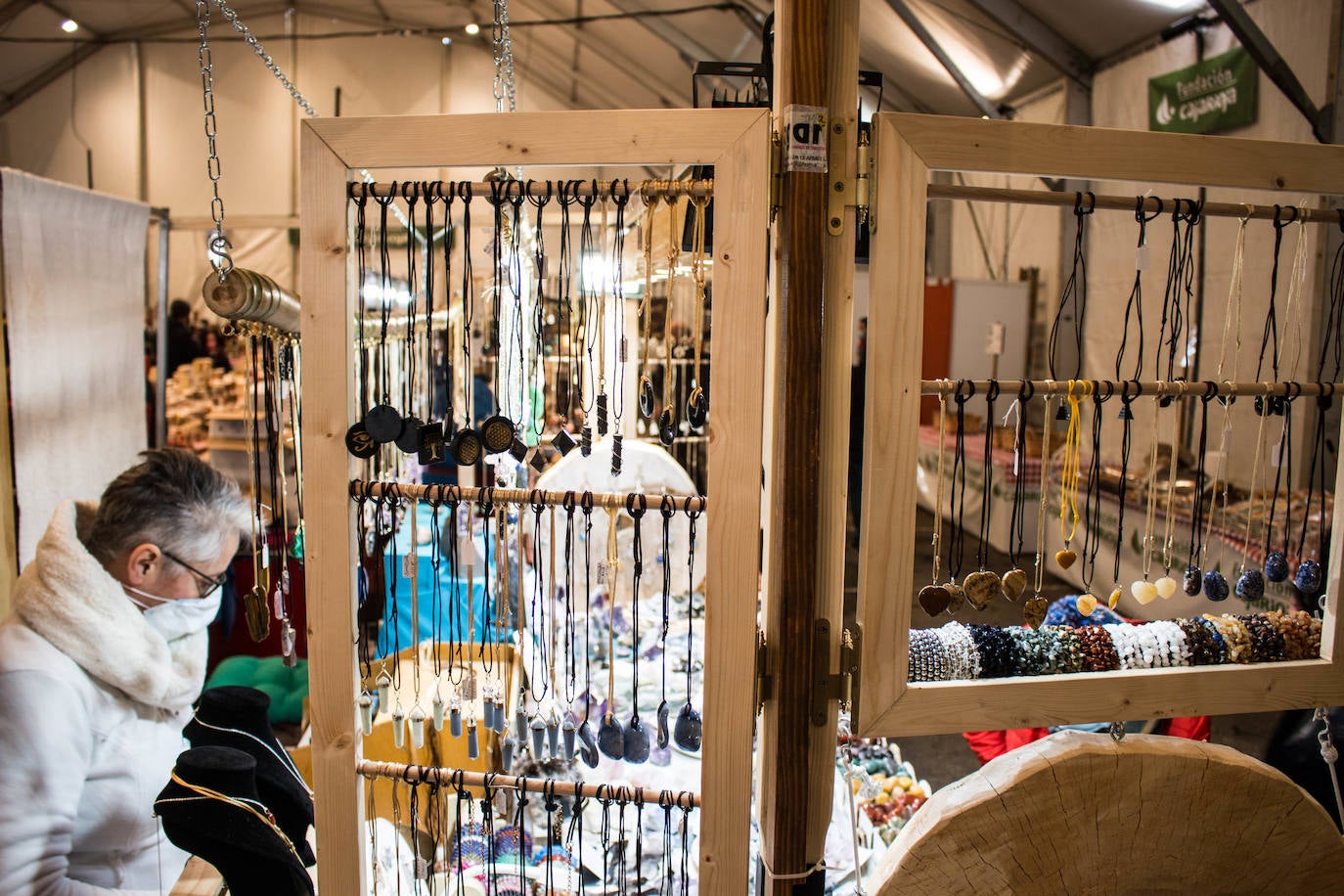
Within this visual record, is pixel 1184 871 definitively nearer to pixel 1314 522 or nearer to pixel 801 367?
pixel 801 367

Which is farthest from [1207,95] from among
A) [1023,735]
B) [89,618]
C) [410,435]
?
[89,618]

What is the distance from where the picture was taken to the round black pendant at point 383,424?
44.7 inches

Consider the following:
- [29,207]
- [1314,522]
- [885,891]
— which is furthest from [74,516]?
[1314,522]

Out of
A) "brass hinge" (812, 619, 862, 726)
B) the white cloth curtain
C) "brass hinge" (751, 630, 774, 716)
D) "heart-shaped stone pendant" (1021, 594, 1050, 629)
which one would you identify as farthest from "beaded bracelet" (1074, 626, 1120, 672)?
the white cloth curtain

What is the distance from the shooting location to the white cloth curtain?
241cm

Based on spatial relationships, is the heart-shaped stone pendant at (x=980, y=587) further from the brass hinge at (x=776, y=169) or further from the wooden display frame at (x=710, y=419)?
the brass hinge at (x=776, y=169)

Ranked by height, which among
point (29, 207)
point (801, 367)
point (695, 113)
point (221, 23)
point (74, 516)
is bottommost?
point (74, 516)

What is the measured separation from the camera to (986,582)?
1223 mm

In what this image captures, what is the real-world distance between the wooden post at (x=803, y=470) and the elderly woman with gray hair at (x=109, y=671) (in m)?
1.46

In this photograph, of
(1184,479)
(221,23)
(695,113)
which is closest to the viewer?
(695,113)

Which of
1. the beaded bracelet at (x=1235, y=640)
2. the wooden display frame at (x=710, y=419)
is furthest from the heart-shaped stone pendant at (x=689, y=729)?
the beaded bracelet at (x=1235, y=640)

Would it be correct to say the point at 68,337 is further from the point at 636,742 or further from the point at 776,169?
the point at 776,169

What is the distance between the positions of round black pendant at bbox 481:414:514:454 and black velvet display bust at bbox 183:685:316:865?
2.45 ft

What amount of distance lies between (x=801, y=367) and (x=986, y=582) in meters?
0.47
